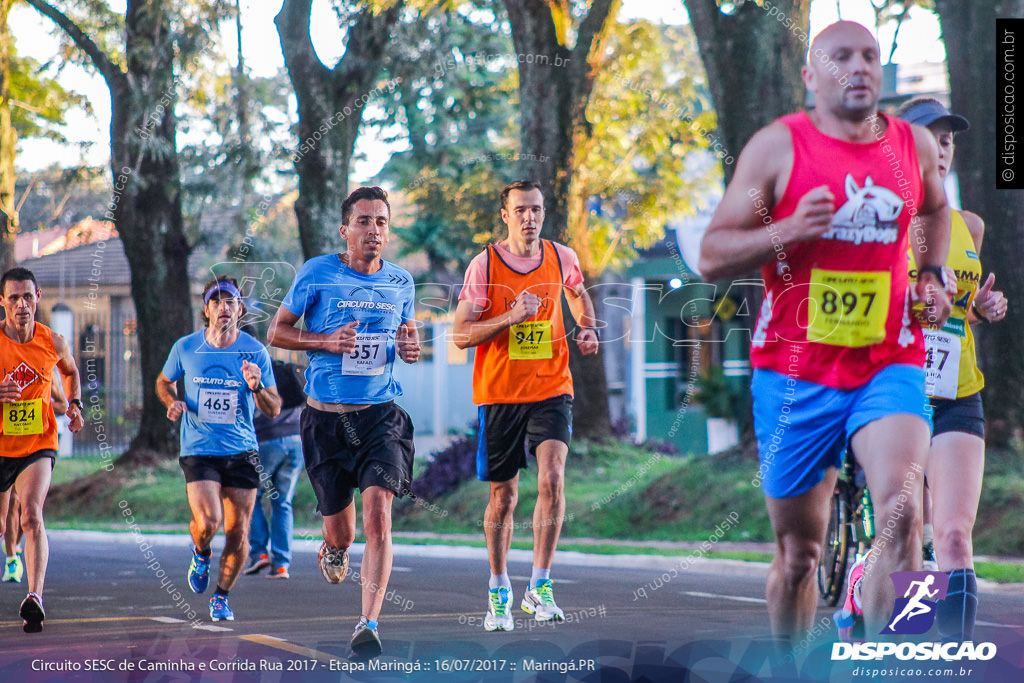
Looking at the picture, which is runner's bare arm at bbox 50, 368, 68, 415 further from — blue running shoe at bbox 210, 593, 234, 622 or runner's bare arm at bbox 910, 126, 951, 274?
runner's bare arm at bbox 910, 126, 951, 274

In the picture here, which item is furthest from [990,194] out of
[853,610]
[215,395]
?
[215,395]

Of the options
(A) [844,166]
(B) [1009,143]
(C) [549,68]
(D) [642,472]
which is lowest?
(D) [642,472]

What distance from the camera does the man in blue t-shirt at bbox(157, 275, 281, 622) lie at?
821 cm

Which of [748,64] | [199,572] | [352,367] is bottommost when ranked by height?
[199,572]

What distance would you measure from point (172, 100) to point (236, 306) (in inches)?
542

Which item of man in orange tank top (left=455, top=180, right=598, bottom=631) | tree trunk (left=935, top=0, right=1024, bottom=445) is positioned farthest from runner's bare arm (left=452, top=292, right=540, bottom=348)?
tree trunk (left=935, top=0, right=1024, bottom=445)

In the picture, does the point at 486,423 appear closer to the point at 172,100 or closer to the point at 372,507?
the point at 372,507

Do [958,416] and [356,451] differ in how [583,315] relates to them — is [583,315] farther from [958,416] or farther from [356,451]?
[958,416]

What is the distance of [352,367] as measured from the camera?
266 inches

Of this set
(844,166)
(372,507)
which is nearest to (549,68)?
(372,507)

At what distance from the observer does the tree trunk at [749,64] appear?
1360cm

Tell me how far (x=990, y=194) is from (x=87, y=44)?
13.8 meters

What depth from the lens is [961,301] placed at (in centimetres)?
623

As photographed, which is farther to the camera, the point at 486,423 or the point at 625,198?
the point at 625,198
